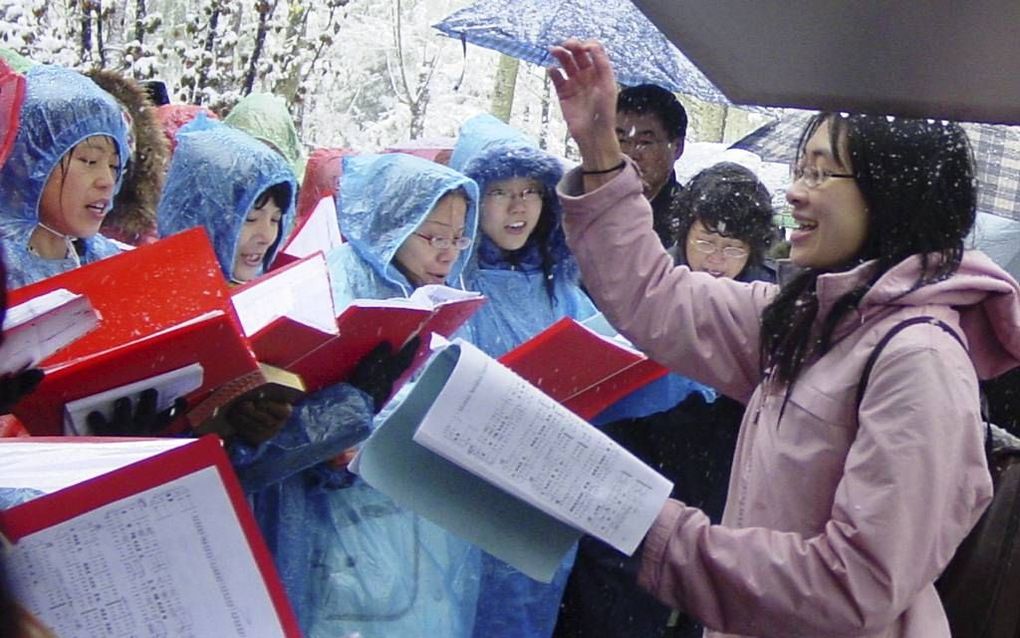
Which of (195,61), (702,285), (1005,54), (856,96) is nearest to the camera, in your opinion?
(1005,54)

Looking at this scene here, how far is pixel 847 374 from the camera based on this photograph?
6.59 ft

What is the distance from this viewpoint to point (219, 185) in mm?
3451

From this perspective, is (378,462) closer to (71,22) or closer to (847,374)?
(847,374)

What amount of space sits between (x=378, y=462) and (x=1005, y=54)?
110cm

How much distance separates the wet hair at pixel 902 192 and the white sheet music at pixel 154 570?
1.08 metres

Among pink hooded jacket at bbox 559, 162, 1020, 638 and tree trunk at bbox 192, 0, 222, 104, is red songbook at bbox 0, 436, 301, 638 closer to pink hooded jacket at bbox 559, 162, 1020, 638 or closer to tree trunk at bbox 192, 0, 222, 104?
pink hooded jacket at bbox 559, 162, 1020, 638

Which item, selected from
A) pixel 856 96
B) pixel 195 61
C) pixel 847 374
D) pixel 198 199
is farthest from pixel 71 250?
pixel 195 61

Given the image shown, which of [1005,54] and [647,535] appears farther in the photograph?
[647,535]

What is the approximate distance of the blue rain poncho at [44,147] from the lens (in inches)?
114

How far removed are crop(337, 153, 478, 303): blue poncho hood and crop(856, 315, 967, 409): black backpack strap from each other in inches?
64.4

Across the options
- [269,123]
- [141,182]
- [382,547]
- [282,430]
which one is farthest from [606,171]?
[269,123]

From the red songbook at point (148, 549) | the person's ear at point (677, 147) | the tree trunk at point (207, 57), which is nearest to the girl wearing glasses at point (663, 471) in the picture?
Result: the person's ear at point (677, 147)

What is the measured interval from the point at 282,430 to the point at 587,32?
2.28 m

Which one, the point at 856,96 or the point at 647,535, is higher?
the point at 856,96
